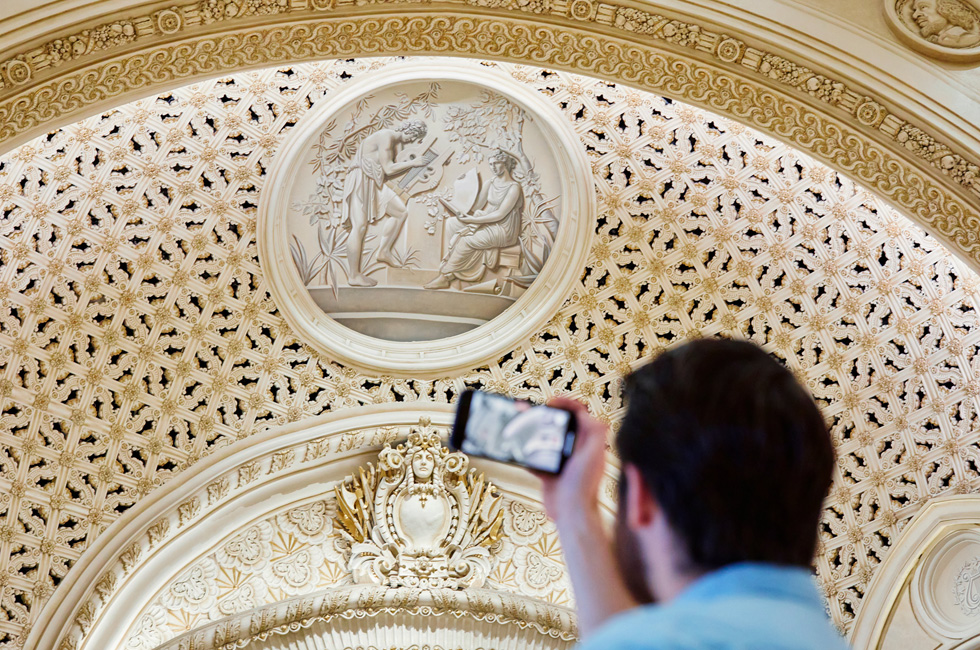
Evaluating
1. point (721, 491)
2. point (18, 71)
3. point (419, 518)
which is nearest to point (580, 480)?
point (721, 491)

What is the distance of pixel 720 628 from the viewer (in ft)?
3.62

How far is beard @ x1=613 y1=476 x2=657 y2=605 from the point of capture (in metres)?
1.41

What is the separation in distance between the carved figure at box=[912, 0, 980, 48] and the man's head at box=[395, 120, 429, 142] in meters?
3.99

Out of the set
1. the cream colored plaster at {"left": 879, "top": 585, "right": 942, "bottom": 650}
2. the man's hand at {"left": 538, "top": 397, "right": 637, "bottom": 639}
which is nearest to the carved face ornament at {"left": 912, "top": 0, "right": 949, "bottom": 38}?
the cream colored plaster at {"left": 879, "top": 585, "right": 942, "bottom": 650}

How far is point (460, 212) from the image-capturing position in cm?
893

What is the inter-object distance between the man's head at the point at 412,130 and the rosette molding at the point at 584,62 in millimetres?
2086

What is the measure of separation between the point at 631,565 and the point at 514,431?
289 millimetres

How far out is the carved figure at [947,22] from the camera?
19.1 ft

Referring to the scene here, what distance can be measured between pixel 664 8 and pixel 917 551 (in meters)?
4.92

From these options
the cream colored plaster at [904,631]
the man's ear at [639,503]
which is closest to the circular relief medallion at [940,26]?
the cream colored plaster at [904,631]

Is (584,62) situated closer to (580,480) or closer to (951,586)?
(951,586)

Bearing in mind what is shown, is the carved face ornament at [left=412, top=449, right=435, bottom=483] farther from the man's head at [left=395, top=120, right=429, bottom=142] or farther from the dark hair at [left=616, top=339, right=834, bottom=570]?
the dark hair at [left=616, top=339, right=834, bottom=570]

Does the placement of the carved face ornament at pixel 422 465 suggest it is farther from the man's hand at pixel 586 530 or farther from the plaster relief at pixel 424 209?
the man's hand at pixel 586 530

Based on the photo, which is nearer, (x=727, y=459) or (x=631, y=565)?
(x=727, y=459)
